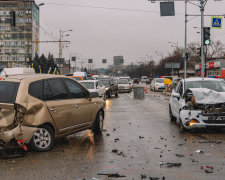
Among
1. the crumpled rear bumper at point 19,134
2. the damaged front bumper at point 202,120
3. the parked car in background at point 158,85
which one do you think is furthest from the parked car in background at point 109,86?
the crumpled rear bumper at point 19,134

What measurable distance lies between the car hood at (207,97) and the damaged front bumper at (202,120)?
381mm

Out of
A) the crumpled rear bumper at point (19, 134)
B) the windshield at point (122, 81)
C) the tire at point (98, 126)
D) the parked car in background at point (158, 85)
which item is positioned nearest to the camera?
the crumpled rear bumper at point (19, 134)

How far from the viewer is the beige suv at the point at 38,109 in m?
6.38

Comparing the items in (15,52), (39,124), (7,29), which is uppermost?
(7,29)

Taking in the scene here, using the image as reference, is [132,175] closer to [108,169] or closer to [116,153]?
[108,169]

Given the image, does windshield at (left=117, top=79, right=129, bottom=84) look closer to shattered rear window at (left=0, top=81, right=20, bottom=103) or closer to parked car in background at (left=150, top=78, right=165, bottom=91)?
parked car in background at (left=150, top=78, right=165, bottom=91)

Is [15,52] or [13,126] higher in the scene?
[15,52]

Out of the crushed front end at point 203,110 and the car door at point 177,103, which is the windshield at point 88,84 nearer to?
the car door at point 177,103

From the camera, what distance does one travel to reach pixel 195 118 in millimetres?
9117

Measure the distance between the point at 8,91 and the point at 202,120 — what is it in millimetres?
5139

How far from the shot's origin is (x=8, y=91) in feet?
21.5

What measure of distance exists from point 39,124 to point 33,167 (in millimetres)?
1139

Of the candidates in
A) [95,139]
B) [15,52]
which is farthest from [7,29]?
[95,139]

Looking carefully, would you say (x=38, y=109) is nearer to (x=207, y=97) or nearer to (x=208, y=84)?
(x=207, y=97)
